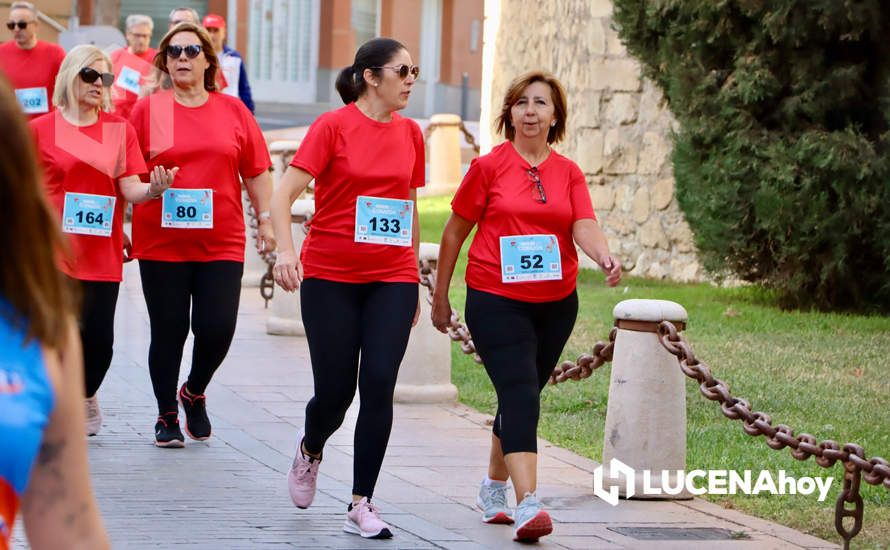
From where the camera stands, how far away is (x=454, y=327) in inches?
328

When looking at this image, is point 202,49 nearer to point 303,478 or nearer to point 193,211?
point 193,211

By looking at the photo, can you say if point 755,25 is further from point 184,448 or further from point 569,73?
point 184,448

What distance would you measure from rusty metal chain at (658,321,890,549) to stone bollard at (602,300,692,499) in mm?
340

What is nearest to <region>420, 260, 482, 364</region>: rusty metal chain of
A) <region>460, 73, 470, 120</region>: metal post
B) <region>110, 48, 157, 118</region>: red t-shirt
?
<region>110, 48, 157, 118</region>: red t-shirt

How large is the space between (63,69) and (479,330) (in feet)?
8.55

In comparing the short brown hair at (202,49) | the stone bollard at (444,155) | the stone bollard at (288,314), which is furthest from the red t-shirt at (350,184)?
the stone bollard at (444,155)

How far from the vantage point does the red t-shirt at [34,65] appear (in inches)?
467

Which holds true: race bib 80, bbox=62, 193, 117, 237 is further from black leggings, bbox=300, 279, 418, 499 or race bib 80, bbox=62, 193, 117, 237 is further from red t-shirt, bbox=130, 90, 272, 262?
black leggings, bbox=300, 279, 418, 499

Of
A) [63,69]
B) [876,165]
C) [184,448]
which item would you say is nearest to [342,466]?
[184,448]

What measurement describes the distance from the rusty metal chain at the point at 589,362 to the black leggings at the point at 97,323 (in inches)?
78.7

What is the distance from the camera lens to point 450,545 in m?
5.81

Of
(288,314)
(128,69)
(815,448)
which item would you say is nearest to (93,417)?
(815,448)

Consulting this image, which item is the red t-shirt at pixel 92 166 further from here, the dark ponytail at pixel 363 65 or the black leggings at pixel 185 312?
the dark ponytail at pixel 363 65

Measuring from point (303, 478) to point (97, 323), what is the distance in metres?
1.62
